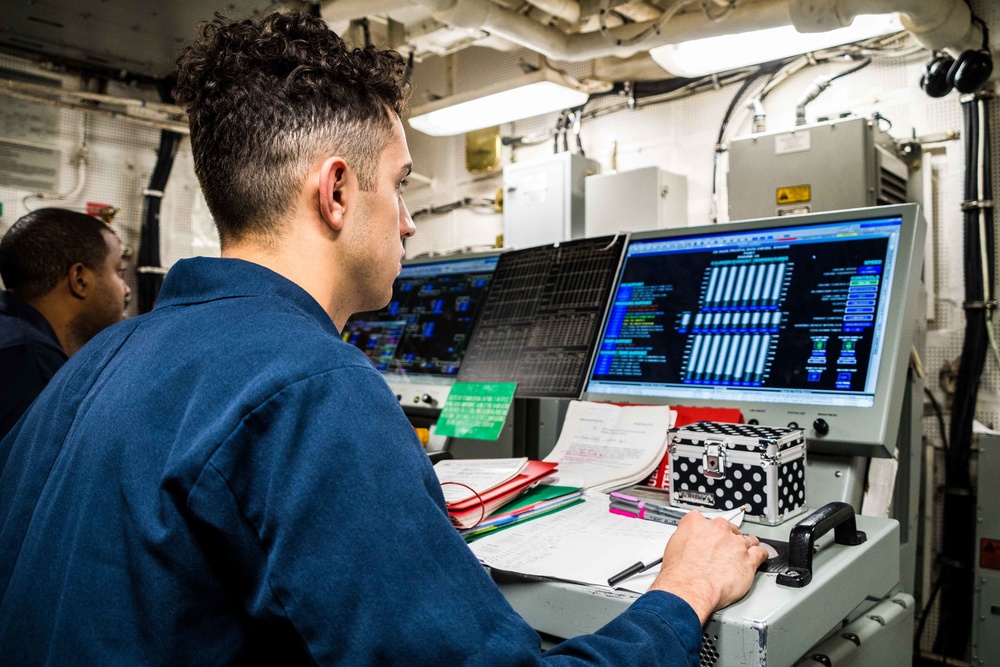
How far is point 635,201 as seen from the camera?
10.1 ft

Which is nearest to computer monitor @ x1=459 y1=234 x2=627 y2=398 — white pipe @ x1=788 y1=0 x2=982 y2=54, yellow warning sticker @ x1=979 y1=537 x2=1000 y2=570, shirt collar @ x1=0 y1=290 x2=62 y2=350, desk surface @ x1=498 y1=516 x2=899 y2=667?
desk surface @ x1=498 y1=516 x2=899 y2=667

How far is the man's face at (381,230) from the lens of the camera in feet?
2.92

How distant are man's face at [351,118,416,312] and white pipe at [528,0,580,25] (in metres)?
2.54

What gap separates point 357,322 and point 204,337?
1716 mm

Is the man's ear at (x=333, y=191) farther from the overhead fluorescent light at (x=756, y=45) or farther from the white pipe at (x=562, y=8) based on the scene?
the white pipe at (x=562, y=8)

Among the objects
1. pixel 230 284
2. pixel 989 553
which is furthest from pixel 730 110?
pixel 230 284

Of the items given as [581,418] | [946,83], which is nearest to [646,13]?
[946,83]

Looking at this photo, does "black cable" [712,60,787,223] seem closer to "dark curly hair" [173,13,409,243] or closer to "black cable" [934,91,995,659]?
"black cable" [934,91,995,659]

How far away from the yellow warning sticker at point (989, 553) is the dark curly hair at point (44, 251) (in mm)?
3184

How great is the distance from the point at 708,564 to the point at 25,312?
230cm

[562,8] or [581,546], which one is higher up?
[562,8]

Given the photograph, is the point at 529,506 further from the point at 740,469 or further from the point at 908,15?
the point at 908,15

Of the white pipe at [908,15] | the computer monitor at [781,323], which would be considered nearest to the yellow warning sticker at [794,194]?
the white pipe at [908,15]

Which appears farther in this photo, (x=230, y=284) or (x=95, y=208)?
(x=95, y=208)
